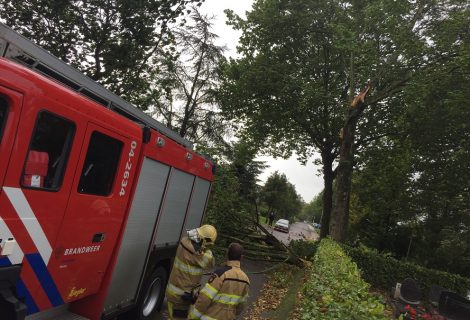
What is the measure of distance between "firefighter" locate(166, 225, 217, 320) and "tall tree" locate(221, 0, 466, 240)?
13850 millimetres

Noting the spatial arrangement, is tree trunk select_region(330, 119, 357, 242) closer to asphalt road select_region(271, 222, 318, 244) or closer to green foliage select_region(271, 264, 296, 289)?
asphalt road select_region(271, 222, 318, 244)

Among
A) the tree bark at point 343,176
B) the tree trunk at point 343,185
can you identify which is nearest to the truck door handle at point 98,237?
the tree bark at point 343,176

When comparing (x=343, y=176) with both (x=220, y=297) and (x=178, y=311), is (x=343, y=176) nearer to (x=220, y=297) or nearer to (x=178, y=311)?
(x=178, y=311)

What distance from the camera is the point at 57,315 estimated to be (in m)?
4.52

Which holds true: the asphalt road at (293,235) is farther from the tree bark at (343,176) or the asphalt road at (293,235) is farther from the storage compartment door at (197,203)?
the storage compartment door at (197,203)

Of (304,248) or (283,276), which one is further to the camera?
(304,248)

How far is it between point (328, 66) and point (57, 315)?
20.5 m

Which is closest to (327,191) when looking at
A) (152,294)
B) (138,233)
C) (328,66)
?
(328,66)

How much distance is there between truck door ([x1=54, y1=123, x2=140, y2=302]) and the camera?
418 cm

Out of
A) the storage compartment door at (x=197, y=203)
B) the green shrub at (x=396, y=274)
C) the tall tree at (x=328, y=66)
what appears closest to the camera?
the storage compartment door at (x=197, y=203)

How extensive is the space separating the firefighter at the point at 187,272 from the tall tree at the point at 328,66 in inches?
545

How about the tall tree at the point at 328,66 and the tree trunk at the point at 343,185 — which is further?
the tree trunk at the point at 343,185

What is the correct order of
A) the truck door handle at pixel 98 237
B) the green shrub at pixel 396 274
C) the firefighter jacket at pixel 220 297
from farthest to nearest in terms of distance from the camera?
1. the green shrub at pixel 396 274
2. the truck door handle at pixel 98 237
3. the firefighter jacket at pixel 220 297

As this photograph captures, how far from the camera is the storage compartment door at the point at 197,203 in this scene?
7.71 m
